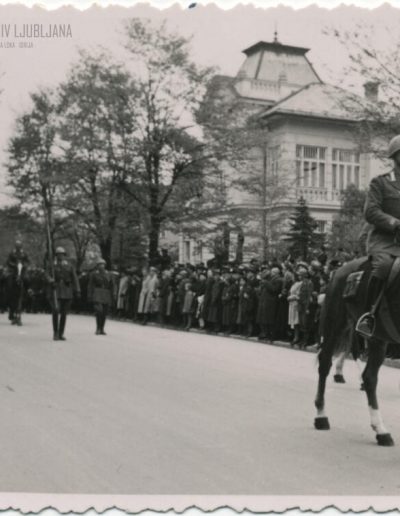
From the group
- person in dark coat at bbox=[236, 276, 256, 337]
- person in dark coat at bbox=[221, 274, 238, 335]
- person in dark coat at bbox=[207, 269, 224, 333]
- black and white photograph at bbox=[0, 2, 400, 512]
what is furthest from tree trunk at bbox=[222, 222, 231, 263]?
person in dark coat at bbox=[236, 276, 256, 337]

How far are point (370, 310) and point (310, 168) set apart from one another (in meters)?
20.3

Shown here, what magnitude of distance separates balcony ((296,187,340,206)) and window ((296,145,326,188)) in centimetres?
24

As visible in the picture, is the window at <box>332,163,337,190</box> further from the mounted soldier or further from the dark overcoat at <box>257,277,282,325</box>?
the mounted soldier

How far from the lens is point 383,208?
23.6ft

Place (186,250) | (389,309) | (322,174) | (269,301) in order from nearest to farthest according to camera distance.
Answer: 1. (389,309)
2. (269,301)
3. (322,174)
4. (186,250)

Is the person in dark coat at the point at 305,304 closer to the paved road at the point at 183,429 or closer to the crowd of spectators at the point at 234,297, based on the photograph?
the crowd of spectators at the point at 234,297

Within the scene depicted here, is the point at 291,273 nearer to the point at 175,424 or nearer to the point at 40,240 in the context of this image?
the point at 175,424

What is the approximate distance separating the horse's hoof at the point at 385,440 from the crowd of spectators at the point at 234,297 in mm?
8793

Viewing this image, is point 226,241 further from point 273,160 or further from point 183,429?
point 183,429

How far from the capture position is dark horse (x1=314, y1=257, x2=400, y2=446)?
6.91m

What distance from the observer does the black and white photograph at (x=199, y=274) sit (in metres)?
6.38

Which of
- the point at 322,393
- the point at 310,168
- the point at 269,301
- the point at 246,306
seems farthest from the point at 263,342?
the point at 322,393

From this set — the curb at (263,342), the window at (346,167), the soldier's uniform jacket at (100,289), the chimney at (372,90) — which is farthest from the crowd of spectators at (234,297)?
the chimney at (372,90)

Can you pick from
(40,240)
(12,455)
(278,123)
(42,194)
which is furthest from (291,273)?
(40,240)
